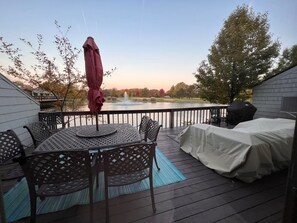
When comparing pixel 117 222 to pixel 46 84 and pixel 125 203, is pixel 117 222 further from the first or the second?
pixel 46 84

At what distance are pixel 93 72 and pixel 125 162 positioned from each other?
134 cm

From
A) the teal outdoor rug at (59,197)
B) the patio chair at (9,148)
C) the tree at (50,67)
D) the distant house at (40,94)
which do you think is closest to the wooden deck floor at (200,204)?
the teal outdoor rug at (59,197)

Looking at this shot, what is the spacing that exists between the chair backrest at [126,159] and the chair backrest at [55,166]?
0.20 meters

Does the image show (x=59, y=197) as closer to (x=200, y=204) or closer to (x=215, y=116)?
(x=200, y=204)

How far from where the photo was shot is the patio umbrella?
2.03m

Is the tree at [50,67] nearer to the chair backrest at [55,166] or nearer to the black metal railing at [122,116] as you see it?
the black metal railing at [122,116]

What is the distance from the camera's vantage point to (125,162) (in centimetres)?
155

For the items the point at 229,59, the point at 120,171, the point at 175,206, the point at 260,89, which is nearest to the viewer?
the point at 120,171

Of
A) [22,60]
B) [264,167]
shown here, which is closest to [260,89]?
[264,167]

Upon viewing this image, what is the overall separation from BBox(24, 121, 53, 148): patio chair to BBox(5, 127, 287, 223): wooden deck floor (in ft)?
4.19

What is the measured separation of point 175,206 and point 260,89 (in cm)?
716

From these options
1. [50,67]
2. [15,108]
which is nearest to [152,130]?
[15,108]

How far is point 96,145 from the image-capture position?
184cm

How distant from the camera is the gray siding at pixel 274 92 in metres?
5.45
